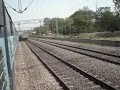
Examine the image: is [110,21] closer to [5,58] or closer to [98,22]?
[98,22]

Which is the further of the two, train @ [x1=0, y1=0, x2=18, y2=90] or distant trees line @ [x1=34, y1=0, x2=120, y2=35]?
distant trees line @ [x1=34, y1=0, x2=120, y2=35]

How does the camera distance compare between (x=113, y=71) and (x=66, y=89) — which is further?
(x=113, y=71)

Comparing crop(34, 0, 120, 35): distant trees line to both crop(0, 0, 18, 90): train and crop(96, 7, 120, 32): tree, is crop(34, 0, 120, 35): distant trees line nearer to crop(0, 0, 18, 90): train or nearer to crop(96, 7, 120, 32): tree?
crop(96, 7, 120, 32): tree

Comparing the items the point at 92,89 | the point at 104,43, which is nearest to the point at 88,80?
the point at 92,89

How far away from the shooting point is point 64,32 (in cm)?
10888

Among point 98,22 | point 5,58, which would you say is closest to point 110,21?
point 98,22

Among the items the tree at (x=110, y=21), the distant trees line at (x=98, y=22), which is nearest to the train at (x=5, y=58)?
the distant trees line at (x=98, y=22)

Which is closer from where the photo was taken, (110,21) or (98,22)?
(110,21)

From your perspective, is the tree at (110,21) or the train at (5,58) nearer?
the train at (5,58)

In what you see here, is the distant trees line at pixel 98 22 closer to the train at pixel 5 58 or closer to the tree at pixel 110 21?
the tree at pixel 110 21

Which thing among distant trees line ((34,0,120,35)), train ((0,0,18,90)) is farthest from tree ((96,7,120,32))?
train ((0,0,18,90))

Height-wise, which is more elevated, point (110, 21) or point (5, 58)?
point (110, 21)

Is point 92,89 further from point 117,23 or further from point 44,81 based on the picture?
point 117,23

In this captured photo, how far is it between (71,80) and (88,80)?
83cm
